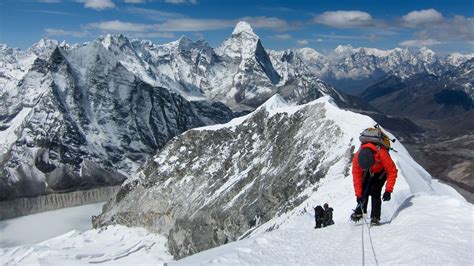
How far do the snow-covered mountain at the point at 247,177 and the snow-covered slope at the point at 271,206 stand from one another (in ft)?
0.91

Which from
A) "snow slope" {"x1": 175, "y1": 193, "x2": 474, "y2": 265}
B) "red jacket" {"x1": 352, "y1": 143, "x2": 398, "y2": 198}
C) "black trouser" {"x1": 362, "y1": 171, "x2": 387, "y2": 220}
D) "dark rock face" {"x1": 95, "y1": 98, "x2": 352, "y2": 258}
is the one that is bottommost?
"dark rock face" {"x1": 95, "y1": 98, "x2": 352, "y2": 258}

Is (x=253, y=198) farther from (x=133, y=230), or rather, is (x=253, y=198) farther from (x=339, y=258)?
(x=339, y=258)

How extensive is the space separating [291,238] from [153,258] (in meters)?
97.1

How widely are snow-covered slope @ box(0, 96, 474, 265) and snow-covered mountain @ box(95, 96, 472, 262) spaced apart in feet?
0.91

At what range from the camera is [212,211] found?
94.4m

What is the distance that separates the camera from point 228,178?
10544 centimetres

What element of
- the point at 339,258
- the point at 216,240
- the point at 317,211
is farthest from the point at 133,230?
the point at 339,258

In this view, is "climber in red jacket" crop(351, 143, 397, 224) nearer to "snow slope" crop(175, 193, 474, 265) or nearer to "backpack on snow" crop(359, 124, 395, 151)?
"backpack on snow" crop(359, 124, 395, 151)

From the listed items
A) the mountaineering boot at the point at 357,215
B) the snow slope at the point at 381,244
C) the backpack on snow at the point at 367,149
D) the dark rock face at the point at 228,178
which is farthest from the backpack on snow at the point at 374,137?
the dark rock face at the point at 228,178

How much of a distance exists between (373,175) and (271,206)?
61278 millimetres

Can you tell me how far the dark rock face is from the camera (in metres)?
83.8

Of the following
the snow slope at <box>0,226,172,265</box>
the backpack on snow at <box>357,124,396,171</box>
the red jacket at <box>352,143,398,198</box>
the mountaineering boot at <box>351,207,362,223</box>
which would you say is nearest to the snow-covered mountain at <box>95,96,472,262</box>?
the snow slope at <box>0,226,172,265</box>

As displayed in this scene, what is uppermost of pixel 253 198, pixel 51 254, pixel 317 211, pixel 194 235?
pixel 317 211

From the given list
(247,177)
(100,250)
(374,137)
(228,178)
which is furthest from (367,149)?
(100,250)
